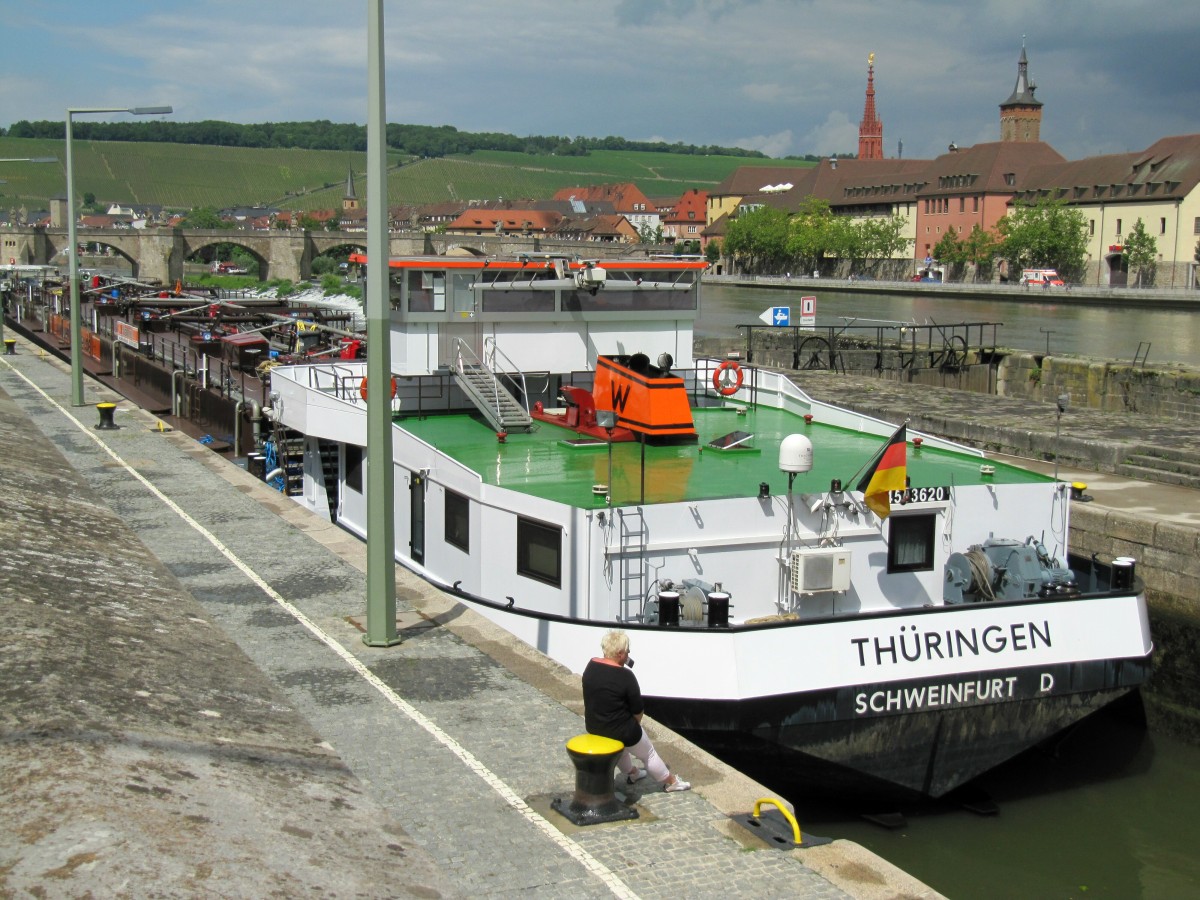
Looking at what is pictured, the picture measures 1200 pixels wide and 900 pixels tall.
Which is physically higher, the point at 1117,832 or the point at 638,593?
the point at 638,593

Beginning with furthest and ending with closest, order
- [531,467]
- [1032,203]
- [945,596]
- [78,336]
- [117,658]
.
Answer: [1032,203], [78,336], [531,467], [945,596], [117,658]

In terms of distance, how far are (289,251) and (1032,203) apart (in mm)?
75863

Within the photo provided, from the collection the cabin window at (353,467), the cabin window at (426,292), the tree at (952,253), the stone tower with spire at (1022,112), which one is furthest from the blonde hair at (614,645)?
the stone tower with spire at (1022,112)

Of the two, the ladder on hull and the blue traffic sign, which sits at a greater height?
the blue traffic sign

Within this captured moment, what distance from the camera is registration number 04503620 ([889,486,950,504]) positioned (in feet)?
38.0

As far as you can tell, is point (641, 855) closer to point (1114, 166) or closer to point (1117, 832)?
point (1117, 832)

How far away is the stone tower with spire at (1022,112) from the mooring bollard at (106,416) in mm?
152225

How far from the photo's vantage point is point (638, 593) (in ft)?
36.8

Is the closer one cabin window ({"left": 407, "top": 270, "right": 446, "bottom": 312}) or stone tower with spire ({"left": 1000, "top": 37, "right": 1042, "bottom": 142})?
cabin window ({"left": 407, "top": 270, "right": 446, "bottom": 312})

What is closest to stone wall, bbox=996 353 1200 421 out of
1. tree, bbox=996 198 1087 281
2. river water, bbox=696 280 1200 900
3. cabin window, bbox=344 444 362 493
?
river water, bbox=696 280 1200 900

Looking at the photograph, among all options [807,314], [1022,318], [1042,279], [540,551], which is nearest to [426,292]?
[540,551]

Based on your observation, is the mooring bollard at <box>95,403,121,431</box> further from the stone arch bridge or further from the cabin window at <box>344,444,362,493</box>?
the stone arch bridge

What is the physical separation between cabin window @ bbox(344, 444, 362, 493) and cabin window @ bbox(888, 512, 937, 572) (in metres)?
7.41

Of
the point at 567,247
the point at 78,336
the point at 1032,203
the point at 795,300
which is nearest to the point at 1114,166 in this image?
the point at 1032,203
